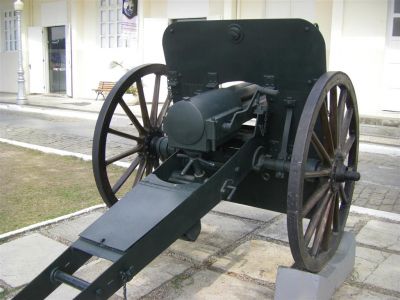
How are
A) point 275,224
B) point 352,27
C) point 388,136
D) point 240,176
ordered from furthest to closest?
point 352,27, point 388,136, point 275,224, point 240,176

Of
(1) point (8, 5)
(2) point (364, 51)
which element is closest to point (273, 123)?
(2) point (364, 51)

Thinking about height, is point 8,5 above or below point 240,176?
above

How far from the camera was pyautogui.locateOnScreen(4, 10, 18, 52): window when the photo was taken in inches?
741

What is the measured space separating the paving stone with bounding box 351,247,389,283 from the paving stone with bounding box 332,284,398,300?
16 cm

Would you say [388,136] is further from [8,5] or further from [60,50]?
[8,5]

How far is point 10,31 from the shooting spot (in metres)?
19.1

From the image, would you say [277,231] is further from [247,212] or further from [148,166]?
[148,166]

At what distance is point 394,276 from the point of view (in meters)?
3.68

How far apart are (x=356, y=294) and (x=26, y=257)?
239 centimetres

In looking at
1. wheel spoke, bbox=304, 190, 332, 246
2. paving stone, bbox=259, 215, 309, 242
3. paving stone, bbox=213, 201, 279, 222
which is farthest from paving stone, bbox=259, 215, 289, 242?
wheel spoke, bbox=304, 190, 332, 246

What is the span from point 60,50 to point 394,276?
52.3 ft

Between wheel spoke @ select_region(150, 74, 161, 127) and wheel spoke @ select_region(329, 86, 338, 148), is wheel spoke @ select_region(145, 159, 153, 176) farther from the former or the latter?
wheel spoke @ select_region(329, 86, 338, 148)

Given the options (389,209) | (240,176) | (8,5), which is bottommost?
(389,209)

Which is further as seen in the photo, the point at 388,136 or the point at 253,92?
the point at 388,136
